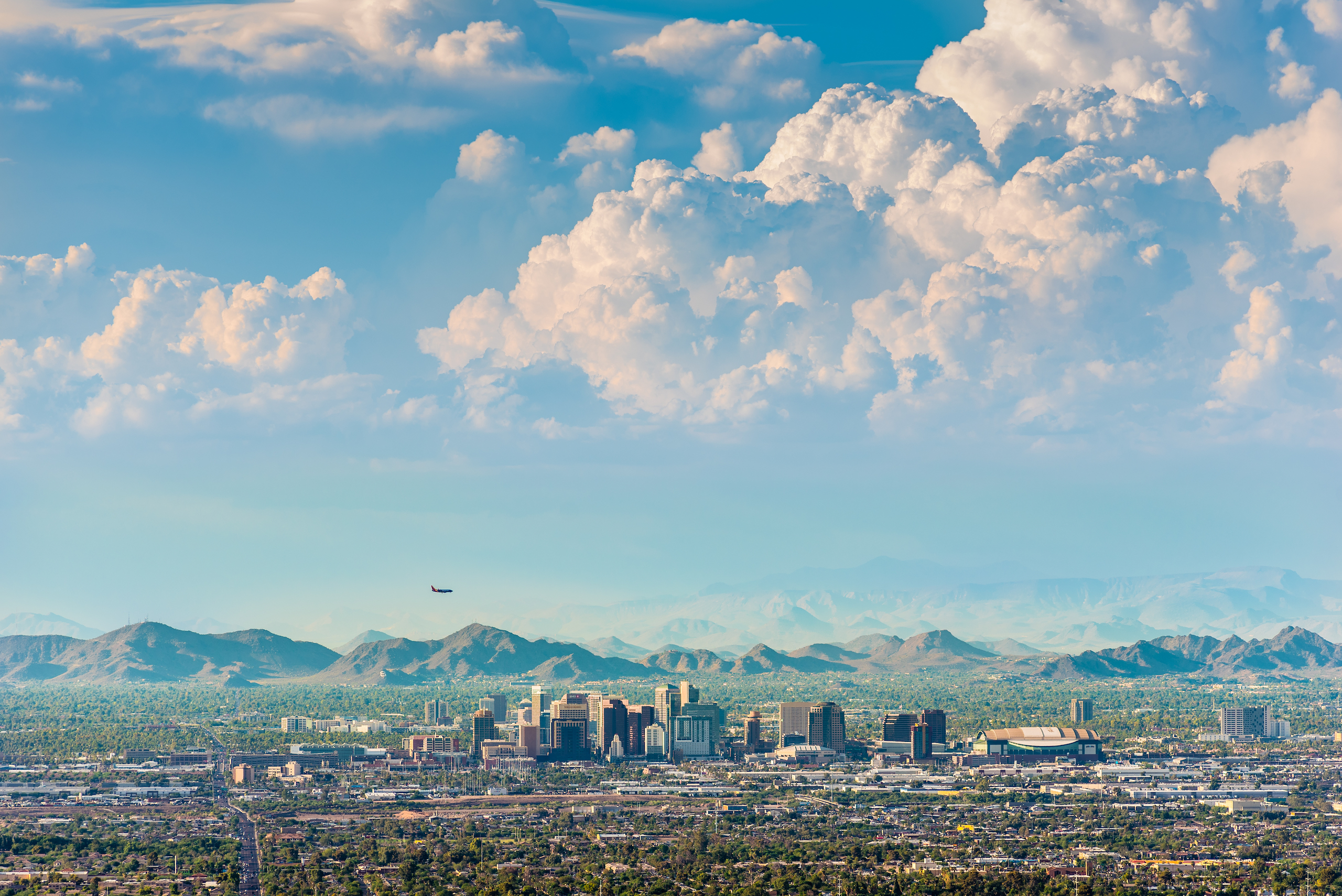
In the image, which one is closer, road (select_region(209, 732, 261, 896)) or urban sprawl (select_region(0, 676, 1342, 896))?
road (select_region(209, 732, 261, 896))

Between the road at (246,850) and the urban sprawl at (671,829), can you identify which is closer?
the road at (246,850)

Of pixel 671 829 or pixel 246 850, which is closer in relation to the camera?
pixel 246 850

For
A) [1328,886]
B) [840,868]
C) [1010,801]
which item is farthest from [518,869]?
[1010,801]

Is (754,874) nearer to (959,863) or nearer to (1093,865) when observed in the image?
(959,863)

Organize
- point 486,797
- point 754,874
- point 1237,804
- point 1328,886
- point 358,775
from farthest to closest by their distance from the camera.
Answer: point 358,775 → point 486,797 → point 1237,804 → point 754,874 → point 1328,886

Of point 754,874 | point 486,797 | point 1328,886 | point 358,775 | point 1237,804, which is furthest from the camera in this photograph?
point 358,775

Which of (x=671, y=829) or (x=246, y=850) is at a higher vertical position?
(x=671, y=829)

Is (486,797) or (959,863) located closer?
(959,863)
